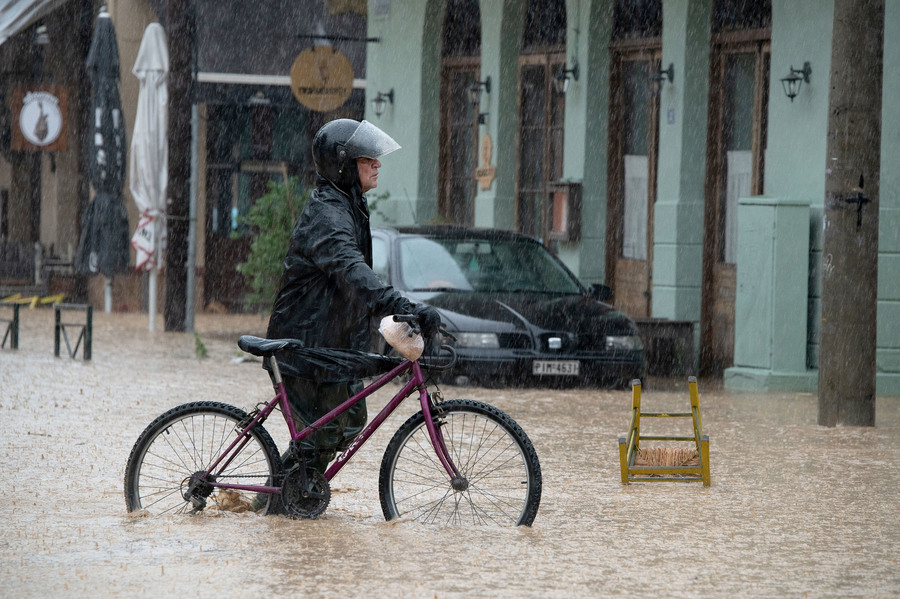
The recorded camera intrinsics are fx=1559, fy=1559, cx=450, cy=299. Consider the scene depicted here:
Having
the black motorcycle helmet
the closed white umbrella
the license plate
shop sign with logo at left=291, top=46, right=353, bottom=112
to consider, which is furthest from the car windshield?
the closed white umbrella

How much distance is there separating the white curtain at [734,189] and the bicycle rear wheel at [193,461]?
370 inches

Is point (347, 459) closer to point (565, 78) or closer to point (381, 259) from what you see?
point (381, 259)

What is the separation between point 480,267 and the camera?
1398cm

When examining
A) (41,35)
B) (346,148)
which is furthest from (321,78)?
(346,148)

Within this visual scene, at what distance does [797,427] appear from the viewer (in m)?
11.0

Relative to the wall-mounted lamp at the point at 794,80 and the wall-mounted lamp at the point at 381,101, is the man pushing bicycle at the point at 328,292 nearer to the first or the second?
the wall-mounted lamp at the point at 794,80

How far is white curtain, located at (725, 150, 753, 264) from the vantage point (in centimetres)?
1542

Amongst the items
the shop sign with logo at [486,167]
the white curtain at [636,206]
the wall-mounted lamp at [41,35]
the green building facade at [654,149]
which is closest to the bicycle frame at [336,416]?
the green building facade at [654,149]

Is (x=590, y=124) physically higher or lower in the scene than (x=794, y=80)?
lower

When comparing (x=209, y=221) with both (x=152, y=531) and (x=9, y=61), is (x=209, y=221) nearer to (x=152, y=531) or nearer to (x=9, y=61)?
(x=9, y=61)

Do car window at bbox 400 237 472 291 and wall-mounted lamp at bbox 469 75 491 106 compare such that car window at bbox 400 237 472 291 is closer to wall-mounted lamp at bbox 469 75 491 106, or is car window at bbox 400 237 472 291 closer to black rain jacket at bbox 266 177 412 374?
wall-mounted lamp at bbox 469 75 491 106

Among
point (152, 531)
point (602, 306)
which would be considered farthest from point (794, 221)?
point (152, 531)

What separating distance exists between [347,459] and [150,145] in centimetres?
1373

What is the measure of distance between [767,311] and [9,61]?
1707 cm
